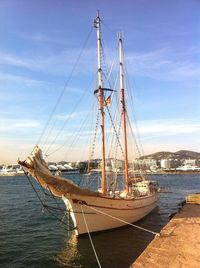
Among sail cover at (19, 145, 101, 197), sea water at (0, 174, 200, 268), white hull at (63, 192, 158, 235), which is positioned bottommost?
sea water at (0, 174, 200, 268)

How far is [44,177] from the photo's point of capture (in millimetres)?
23047

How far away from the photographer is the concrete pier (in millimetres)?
14820

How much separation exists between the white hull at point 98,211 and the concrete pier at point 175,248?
5117 millimetres

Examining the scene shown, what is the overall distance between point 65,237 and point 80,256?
19.3 feet

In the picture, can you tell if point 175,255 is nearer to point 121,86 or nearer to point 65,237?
point 65,237

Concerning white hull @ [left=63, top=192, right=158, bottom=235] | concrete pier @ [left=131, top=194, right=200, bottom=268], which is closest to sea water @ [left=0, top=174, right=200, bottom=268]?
white hull @ [left=63, top=192, right=158, bottom=235]

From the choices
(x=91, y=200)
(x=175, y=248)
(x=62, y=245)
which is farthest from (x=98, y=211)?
(x=175, y=248)

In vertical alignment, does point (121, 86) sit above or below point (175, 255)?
above

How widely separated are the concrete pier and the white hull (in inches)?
201

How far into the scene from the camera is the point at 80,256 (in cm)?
2170

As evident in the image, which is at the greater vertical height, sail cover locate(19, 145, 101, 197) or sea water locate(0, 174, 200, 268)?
sail cover locate(19, 145, 101, 197)

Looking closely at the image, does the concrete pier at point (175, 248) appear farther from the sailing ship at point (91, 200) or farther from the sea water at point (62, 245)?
the sailing ship at point (91, 200)

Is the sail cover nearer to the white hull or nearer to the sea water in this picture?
the white hull

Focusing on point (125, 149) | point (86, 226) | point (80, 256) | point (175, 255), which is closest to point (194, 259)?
point (175, 255)
